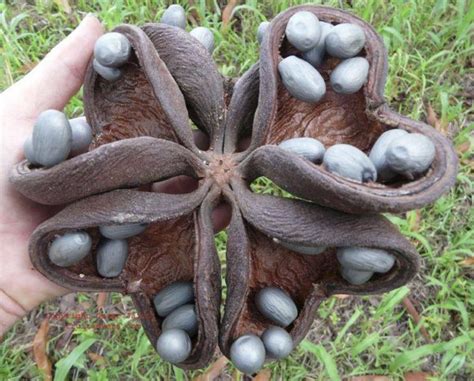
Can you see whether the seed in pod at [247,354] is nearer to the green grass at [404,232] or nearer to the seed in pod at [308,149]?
the seed in pod at [308,149]

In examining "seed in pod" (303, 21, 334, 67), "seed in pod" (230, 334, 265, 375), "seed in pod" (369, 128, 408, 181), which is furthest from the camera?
"seed in pod" (303, 21, 334, 67)

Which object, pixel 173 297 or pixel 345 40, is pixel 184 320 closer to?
pixel 173 297

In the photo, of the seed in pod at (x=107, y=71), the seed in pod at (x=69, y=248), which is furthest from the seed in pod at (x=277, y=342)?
the seed in pod at (x=107, y=71)

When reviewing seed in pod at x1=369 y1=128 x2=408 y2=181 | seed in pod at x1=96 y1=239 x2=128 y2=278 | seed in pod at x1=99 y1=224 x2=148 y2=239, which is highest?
seed in pod at x1=369 y1=128 x2=408 y2=181

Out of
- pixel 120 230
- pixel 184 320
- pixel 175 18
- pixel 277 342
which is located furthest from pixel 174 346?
pixel 175 18

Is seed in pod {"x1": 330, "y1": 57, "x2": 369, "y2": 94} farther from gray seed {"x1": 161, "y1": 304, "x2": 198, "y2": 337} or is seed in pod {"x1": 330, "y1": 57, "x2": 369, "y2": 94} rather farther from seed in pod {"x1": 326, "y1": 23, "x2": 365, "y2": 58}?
gray seed {"x1": 161, "y1": 304, "x2": 198, "y2": 337}

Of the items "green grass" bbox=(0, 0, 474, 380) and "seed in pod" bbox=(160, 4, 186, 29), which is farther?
"green grass" bbox=(0, 0, 474, 380)

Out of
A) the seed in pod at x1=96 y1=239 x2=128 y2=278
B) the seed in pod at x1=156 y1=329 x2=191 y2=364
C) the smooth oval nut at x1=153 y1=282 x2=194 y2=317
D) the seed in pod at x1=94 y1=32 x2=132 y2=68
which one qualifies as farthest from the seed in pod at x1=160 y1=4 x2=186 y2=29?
the seed in pod at x1=156 y1=329 x2=191 y2=364
